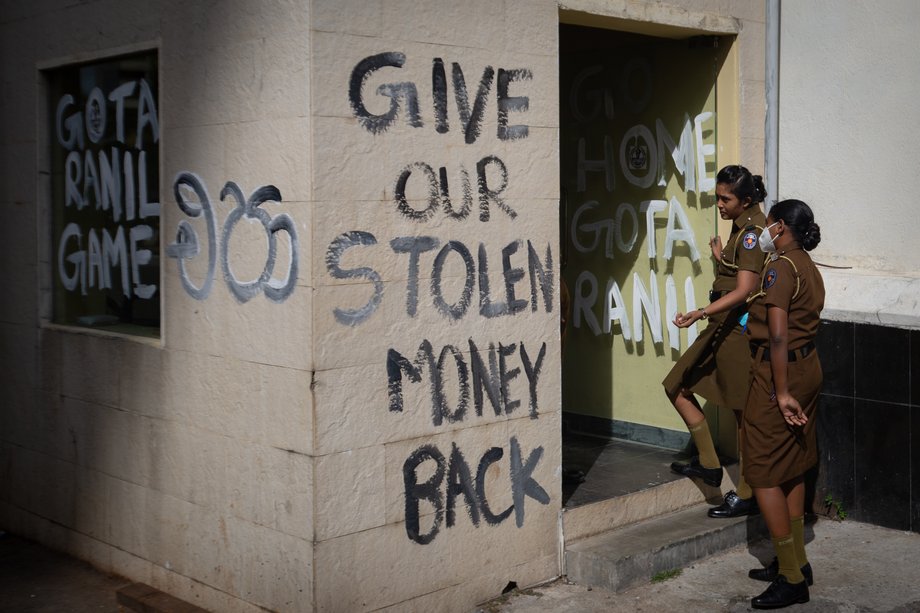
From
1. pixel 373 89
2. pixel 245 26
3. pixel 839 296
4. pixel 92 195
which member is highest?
pixel 245 26

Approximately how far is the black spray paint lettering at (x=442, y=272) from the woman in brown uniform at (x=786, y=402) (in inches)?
43.8

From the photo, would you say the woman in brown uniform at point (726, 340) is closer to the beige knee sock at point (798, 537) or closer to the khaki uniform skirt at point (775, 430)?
the khaki uniform skirt at point (775, 430)

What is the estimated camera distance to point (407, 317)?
5086 millimetres

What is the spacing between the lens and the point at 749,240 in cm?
582

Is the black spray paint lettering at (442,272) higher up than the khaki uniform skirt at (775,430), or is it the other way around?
the black spray paint lettering at (442,272)

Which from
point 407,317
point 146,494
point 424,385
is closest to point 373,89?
point 407,317

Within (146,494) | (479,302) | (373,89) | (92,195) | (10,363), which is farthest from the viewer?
(10,363)

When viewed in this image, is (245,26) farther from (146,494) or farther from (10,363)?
(10,363)

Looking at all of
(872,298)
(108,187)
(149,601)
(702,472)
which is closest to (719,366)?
(702,472)

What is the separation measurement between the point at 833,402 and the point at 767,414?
1699 millimetres

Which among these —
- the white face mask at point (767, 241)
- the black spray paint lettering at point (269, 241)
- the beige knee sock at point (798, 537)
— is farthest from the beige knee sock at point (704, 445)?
the black spray paint lettering at point (269, 241)

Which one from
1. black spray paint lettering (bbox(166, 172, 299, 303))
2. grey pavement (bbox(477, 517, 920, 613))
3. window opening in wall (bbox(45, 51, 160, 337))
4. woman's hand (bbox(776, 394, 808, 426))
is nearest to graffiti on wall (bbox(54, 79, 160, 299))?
window opening in wall (bbox(45, 51, 160, 337))

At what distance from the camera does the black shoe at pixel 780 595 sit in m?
5.22

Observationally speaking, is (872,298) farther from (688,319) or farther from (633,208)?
(633,208)
